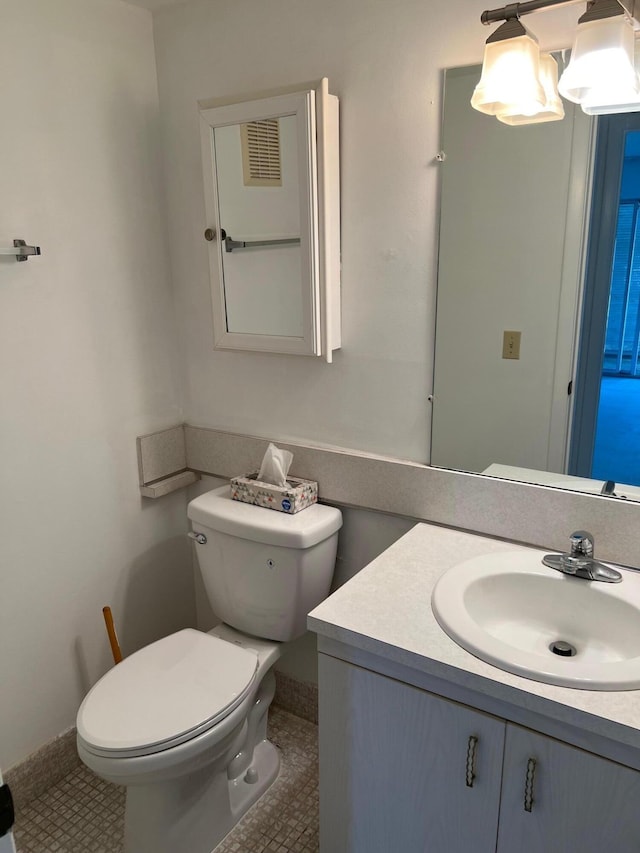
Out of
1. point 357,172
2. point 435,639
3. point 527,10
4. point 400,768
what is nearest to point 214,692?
point 400,768

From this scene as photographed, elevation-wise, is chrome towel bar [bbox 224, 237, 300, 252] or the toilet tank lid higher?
chrome towel bar [bbox 224, 237, 300, 252]

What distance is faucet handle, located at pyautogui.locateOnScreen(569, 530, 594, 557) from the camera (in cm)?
129

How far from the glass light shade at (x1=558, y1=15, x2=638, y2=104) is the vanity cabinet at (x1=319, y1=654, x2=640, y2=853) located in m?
1.12

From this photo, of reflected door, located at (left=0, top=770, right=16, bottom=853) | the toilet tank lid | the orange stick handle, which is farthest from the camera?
the orange stick handle

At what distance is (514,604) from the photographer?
1.34 m

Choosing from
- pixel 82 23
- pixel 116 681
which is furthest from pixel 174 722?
pixel 82 23

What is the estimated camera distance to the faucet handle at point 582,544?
4.22 ft

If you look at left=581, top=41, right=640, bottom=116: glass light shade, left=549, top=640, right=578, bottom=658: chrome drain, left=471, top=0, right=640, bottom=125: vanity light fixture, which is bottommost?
left=549, top=640, right=578, bottom=658: chrome drain

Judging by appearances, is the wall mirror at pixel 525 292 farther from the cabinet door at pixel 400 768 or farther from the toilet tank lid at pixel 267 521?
the cabinet door at pixel 400 768

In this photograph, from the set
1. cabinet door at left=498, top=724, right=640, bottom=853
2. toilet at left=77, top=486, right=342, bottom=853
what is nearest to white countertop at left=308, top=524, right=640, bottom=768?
cabinet door at left=498, top=724, right=640, bottom=853

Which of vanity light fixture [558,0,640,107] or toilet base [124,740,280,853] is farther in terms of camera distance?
toilet base [124,740,280,853]

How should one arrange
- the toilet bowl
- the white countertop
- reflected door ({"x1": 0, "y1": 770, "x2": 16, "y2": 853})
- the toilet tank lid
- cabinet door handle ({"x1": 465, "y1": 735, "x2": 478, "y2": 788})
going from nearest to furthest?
reflected door ({"x1": 0, "y1": 770, "x2": 16, "y2": 853}), the white countertop, cabinet door handle ({"x1": 465, "y1": 735, "x2": 478, "y2": 788}), the toilet bowl, the toilet tank lid

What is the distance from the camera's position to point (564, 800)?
3.36 ft

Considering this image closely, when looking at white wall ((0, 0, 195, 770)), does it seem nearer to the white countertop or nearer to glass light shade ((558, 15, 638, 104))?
the white countertop
